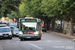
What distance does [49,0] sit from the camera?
4044 cm

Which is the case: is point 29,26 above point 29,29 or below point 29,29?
above

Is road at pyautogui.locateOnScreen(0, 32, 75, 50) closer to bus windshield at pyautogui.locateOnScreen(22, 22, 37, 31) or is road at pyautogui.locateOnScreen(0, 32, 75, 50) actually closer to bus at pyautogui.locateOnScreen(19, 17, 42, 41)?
bus at pyautogui.locateOnScreen(19, 17, 42, 41)

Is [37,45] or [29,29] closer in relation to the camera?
[37,45]

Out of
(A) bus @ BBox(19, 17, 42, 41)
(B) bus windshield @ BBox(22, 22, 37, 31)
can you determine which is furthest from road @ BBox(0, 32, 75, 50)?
(B) bus windshield @ BBox(22, 22, 37, 31)

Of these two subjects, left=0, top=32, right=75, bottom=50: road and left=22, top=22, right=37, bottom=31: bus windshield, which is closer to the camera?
left=0, top=32, right=75, bottom=50: road

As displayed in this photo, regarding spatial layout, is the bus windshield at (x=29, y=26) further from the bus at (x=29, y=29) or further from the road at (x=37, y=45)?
the road at (x=37, y=45)

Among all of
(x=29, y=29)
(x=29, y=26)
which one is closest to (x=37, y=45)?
(x=29, y=29)

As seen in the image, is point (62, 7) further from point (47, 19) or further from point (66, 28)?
point (47, 19)

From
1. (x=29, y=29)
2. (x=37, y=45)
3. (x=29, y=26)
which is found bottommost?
(x=37, y=45)

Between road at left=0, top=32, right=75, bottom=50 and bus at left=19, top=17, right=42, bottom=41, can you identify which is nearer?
road at left=0, top=32, right=75, bottom=50

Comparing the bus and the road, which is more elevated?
the bus

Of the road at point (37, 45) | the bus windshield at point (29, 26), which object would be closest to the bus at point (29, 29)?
the bus windshield at point (29, 26)

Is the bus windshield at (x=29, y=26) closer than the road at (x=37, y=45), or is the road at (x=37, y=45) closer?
the road at (x=37, y=45)

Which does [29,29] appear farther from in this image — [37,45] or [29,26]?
[37,45]
